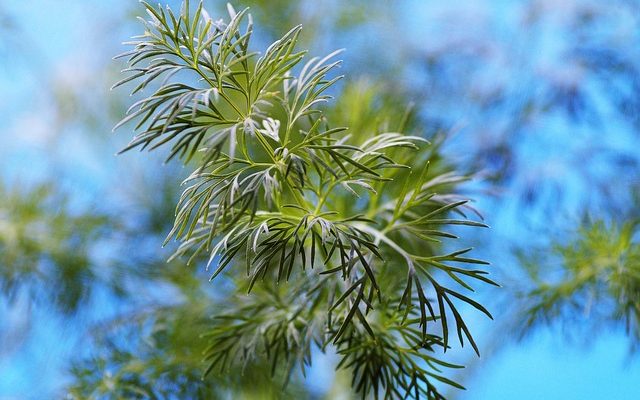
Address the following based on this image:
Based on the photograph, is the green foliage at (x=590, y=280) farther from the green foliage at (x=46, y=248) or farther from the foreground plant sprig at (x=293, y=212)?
the green foliage at (x=46, y=248)

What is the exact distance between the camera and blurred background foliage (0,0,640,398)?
3.16 feet

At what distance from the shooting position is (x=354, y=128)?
91 cm

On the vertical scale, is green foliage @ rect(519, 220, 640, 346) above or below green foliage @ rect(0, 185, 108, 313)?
above

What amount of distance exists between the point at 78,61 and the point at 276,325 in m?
1.30

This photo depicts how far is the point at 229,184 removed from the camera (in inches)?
21.6

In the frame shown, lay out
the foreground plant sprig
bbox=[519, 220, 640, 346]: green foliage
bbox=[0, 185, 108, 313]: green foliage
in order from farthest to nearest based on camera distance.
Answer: bbox=[0, 185, 108, 313]: green foliage, bbox=[519, 220, 640, 346]: green foliage, the foreground plant sprig

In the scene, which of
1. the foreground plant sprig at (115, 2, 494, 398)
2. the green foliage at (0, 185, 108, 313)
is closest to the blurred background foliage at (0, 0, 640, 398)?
the green foliage at (0, 185, 108, 313)

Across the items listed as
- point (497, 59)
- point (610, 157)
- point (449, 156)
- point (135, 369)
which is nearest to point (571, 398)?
point (610, 157)

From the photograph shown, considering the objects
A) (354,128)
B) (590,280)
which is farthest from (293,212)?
(590,280)

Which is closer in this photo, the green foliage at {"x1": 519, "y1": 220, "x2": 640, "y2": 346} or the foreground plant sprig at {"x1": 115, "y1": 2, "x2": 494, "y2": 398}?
the foreground plant sprig at {"x1": 115, "y1": 2, "x2": 494, "y2": 398}

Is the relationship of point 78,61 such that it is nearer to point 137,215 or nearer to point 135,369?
point 137,215

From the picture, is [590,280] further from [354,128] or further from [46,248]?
[46,248]

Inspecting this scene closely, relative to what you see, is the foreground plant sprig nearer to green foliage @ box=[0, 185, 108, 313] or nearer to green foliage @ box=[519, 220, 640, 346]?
green foliage @ box=[519, 220, 640, 346]

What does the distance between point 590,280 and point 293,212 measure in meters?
0.40
